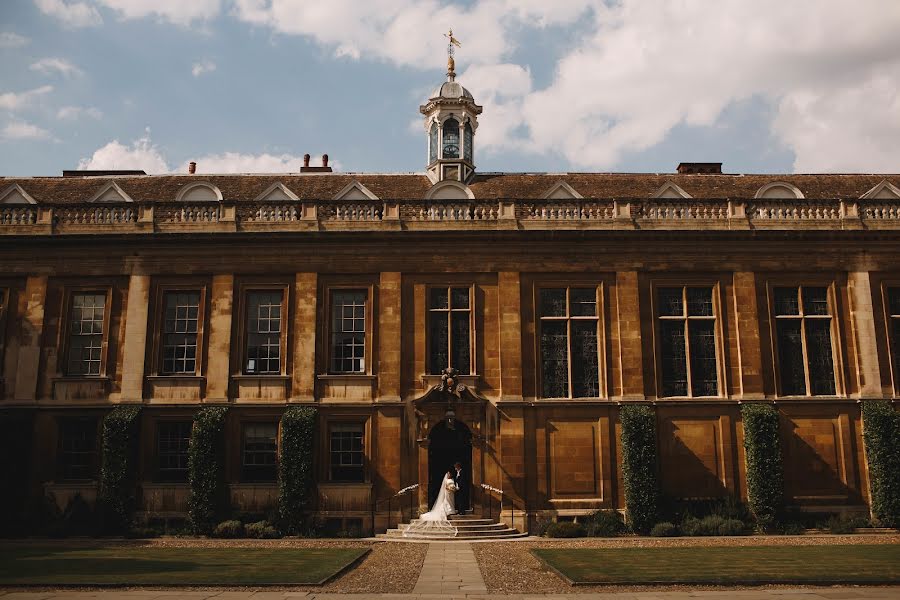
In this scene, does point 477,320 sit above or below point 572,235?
below

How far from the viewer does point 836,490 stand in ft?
74.3

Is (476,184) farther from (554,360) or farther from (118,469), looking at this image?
(118,469)

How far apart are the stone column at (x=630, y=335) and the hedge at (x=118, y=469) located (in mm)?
14482

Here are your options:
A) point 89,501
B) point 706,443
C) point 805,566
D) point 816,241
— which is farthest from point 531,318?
point 89,501

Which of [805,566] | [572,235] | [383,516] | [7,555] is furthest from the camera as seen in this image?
[572,235]

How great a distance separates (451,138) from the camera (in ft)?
96.7

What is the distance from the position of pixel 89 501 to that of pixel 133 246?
7.73 metres

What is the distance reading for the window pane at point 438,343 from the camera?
23.5 metres

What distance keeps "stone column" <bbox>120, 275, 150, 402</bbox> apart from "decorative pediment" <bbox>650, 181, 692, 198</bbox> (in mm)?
16808

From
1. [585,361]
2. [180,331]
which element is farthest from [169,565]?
[585,361]

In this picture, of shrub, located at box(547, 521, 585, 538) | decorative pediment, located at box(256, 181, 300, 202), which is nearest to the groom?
shrub, located at box(547, 521, 585, 538)

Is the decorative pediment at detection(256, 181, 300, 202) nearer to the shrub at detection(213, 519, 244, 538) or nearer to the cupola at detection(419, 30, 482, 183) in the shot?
the cupola at detection(419, 30, 482, 183)

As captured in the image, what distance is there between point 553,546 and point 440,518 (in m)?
3.71

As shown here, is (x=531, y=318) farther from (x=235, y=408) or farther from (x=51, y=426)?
(x=51, y=426)
